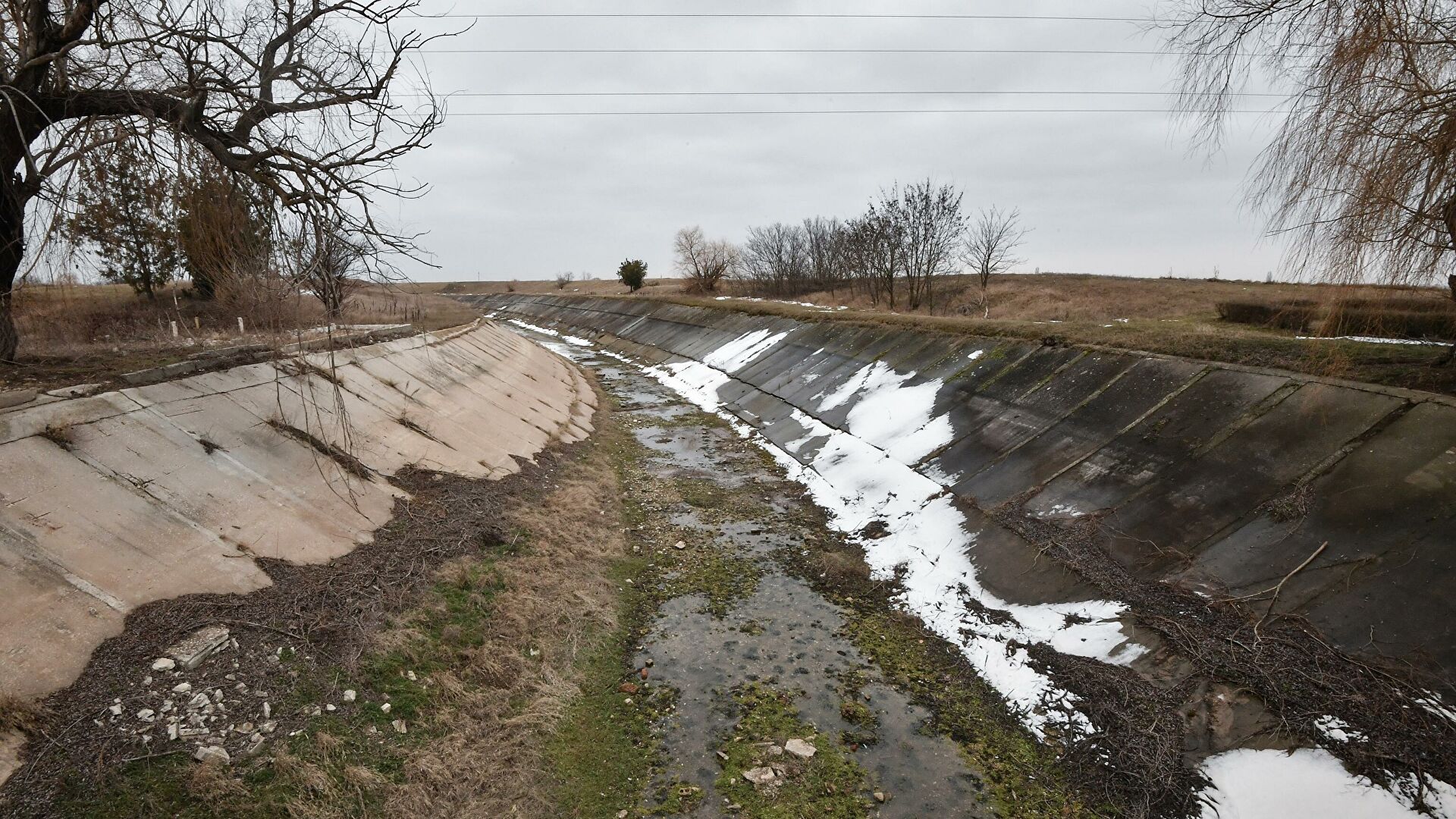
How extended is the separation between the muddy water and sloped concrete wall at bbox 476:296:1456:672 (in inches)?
100

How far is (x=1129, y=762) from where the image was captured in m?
5.02

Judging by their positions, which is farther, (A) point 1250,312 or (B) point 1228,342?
(A) point 1250,312

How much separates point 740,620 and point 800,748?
2.25 metres

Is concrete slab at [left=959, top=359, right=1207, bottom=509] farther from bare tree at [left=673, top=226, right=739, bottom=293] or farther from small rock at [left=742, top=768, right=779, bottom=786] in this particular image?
bare tree at [left=673, top=226, right=739, bottom=293]

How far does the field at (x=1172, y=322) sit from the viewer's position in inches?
300

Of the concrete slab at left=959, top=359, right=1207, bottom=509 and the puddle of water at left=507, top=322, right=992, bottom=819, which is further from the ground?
the concrete slab at left=959, top=359, right=1207, bottom=509

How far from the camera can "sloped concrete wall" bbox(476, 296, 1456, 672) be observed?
561cm

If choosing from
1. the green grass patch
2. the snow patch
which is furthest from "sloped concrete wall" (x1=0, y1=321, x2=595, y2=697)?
the snow patch

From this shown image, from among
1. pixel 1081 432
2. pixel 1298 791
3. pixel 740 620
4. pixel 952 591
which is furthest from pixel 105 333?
pixel 1298 791

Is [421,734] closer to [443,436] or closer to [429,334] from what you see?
[443,436]

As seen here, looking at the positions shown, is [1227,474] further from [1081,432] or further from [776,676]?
[776,676]

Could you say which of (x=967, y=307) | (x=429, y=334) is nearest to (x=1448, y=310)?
(x=429, y=334)

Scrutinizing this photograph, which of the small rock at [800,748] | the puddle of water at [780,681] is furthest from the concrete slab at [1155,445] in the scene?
the small rock at [800,748]

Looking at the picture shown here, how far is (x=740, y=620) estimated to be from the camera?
304 inches
